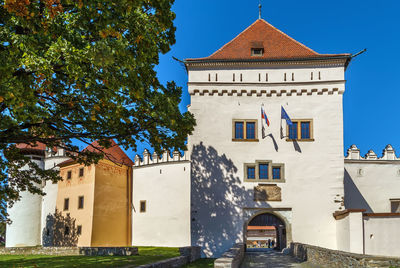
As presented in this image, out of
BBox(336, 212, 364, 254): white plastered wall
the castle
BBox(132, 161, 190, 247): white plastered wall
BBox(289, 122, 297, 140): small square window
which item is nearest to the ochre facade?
BBox(132, 161, 190, 247): white plastered wall

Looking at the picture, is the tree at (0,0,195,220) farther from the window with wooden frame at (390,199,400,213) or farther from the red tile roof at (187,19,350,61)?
the window with wooden frame at (390,199,400,213)

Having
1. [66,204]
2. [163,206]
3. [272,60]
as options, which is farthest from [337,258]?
[66,204]

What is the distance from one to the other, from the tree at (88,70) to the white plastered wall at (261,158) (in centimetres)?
772

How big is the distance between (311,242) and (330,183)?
10.0 ft

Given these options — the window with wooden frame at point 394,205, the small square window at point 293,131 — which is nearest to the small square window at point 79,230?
the small square window at point 293,131

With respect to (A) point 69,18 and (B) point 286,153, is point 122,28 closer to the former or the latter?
(A) point 69,18

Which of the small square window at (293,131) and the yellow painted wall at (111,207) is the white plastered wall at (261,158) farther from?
the yellow painted wall at (111,207)

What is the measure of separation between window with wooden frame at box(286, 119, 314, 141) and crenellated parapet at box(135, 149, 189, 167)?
7658 mm

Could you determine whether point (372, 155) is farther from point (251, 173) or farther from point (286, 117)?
point (251, 173)

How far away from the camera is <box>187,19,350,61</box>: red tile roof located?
2161 cm

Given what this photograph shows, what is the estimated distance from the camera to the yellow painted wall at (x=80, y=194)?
85.0 feet

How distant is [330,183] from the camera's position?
2012 centimetres

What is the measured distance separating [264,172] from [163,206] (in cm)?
824

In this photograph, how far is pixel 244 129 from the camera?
822 inches
